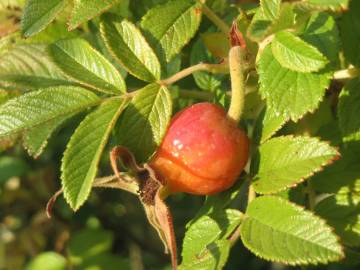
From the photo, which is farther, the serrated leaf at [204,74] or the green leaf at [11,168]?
the green leaf at [11,168]

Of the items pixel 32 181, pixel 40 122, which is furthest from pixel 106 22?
pixel 32 181

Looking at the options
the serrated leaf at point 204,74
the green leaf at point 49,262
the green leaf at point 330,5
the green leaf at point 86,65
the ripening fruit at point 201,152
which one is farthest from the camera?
the green leaf at point 49,262

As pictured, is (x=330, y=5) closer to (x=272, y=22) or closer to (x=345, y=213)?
(x=272, y=22)

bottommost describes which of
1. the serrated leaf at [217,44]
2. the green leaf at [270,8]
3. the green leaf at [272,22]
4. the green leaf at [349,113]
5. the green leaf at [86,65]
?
the green leaf at [349,113]

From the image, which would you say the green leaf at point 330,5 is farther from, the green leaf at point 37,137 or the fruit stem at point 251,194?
the green leaf at point 37,137

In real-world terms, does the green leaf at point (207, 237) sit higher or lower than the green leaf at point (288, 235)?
lower

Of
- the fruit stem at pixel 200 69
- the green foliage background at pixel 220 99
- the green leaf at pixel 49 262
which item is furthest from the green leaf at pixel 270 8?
the green leaf at pixel 49 262
